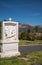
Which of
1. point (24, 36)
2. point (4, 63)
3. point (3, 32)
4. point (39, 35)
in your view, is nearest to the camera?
point (4, 63)

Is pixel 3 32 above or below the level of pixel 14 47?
above

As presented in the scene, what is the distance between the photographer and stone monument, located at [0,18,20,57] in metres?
11.5

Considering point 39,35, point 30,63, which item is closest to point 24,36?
point 39,35

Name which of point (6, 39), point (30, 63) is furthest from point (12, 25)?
point (30, 63)

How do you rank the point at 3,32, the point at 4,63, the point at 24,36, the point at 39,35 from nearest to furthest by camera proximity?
1. the point at 4,63
2. the point at 3,32
3. the point at 24,36
4. the point at 39,35

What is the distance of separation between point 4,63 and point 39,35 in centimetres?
2845

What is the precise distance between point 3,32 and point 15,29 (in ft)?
3.37

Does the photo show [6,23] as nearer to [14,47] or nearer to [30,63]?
[14,47]

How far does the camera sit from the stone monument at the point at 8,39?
11.5m

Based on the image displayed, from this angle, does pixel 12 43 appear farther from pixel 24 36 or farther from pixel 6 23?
pixel 24 36

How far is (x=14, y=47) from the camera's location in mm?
12133

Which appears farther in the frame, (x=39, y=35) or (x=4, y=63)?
(x=39, y=35)

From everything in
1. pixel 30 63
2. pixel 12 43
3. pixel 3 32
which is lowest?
pixel 30 63

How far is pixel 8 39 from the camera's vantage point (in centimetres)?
1170
